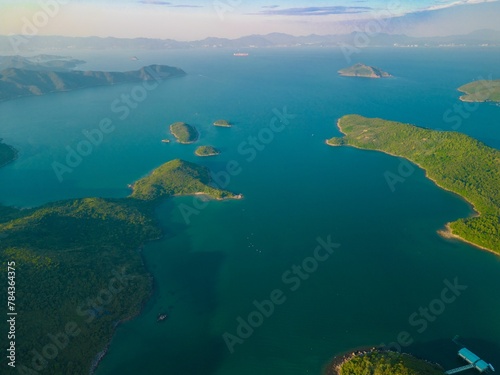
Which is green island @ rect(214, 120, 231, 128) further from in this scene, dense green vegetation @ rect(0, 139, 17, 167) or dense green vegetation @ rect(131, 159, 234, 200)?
dense green vegetation @ rect(0, 139, 17, 167)

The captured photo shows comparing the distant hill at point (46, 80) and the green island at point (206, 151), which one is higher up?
the distant hill at point (46, 80)

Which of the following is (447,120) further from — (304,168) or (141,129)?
(141,129)

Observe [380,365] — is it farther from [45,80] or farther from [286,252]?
[45,80]

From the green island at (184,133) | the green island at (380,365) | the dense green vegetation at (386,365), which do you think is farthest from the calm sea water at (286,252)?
the green island at (184,133)

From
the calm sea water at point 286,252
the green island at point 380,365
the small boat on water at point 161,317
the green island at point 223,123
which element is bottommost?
the green island at point 223,123

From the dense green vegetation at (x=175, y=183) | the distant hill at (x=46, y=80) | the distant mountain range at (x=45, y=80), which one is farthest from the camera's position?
the distant mountain range at (x=45, y=80)

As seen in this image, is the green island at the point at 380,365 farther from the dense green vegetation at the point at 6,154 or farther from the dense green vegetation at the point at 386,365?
the dense green vegetation at the point at 6,154

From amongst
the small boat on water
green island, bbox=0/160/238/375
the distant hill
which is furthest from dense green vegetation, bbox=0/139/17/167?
the distant hill

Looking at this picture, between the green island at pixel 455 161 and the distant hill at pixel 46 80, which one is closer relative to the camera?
the green island at pixel 455 161
